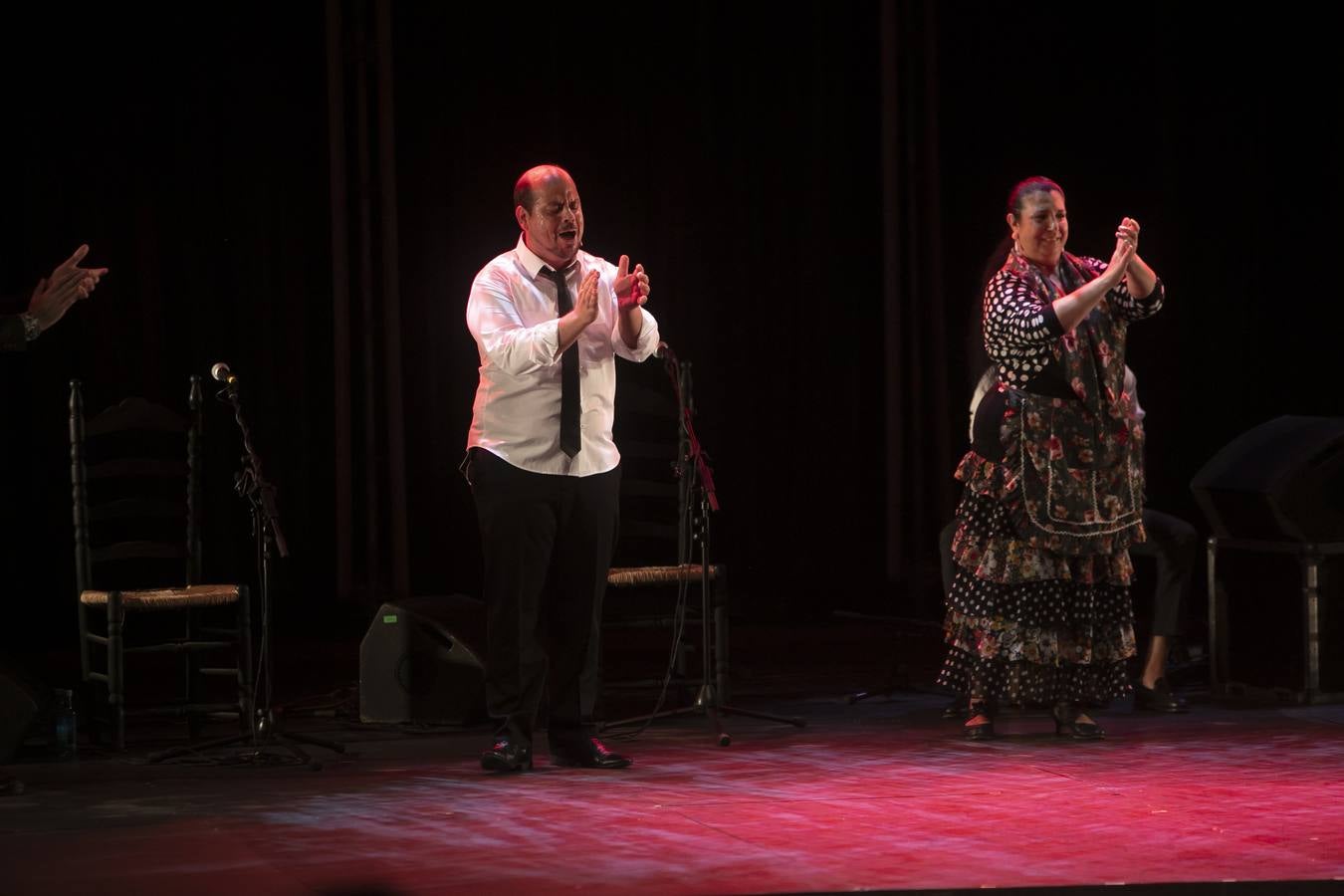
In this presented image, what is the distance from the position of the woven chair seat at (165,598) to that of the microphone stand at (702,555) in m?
1.15

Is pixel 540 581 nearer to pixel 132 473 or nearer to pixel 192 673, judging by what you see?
pixel 192 673

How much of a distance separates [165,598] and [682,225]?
11.1ft

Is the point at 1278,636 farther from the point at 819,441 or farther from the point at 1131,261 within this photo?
the point at 819,441

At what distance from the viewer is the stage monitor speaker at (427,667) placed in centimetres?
541

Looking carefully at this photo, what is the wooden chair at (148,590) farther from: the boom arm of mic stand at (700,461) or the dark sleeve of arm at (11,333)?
the boom arm of mic stand at (700,461)

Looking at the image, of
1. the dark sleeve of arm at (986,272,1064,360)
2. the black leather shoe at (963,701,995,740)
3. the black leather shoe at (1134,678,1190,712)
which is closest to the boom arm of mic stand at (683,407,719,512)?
the dark sleeve of arm at (986,272,1064,360)

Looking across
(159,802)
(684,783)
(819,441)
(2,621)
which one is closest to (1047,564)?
(684,783)

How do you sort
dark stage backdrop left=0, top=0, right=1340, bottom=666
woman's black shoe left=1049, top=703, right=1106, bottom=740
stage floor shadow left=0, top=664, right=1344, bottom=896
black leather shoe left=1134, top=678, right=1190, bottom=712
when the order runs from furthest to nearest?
dark stage backdrop left=0, top=0, right=1340, bottom=666
black leather shoe left=1134, top=678, right=1190, bottom=712
woman's black shoe left=1049, top=703, right=1106, bottom=740
stage floor shadow left=0, top=664, right=1344, bottom=896

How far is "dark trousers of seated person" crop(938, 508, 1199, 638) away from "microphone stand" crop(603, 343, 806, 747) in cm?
70

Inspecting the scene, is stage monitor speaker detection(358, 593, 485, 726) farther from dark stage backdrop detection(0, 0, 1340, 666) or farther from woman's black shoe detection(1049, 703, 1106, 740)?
dark stage backdrop detection(0, 0, 1340, 666)

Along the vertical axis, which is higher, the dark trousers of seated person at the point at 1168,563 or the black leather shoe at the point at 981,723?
the dark trousers of seated person at the point at 1168,563

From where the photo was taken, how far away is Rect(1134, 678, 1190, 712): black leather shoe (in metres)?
5.60

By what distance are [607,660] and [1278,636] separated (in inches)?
95.5

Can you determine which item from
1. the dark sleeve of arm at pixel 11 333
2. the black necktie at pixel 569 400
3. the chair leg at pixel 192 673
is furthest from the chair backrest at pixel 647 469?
the dark sleeve of arm at pixel 11 333
